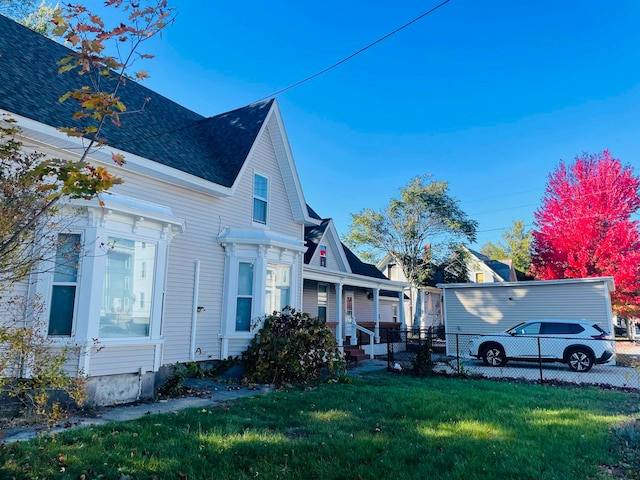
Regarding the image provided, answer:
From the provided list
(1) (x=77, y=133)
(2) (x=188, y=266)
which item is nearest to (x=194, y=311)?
(2) (x=188, y=266)

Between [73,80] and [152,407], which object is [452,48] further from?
[152,407]

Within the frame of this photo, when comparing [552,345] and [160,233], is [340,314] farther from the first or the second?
[160,233]

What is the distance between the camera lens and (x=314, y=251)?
17.0 m

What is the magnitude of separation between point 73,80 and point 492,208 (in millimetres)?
32131

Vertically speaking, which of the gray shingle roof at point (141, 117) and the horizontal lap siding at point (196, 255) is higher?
the gray shingle roof at point (141, 117)

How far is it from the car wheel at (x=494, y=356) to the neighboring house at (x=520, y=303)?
1.25 m

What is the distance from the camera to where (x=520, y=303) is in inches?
671

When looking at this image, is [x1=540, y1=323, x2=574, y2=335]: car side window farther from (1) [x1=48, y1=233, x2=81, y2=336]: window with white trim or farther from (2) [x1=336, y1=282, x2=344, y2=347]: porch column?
(1) [x1=48, y1=233, x2=81, y2=336]: window with white trim

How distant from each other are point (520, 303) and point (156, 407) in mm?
15339

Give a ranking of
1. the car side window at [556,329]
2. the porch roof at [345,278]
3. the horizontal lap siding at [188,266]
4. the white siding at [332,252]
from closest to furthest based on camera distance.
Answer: the horizontal lap siding at [188,266], the car side window at [556,329], the porch roof at [345,278], the white siding at [332,252]

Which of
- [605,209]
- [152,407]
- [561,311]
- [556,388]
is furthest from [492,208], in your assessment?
[152,407]

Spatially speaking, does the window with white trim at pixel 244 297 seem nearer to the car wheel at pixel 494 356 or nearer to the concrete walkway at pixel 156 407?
the concrete walkway at pixel 156 407

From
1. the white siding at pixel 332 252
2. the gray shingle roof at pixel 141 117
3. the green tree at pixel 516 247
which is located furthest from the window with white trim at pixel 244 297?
the green tree at pixel 516 247

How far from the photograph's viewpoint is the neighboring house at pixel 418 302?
29656 mm
